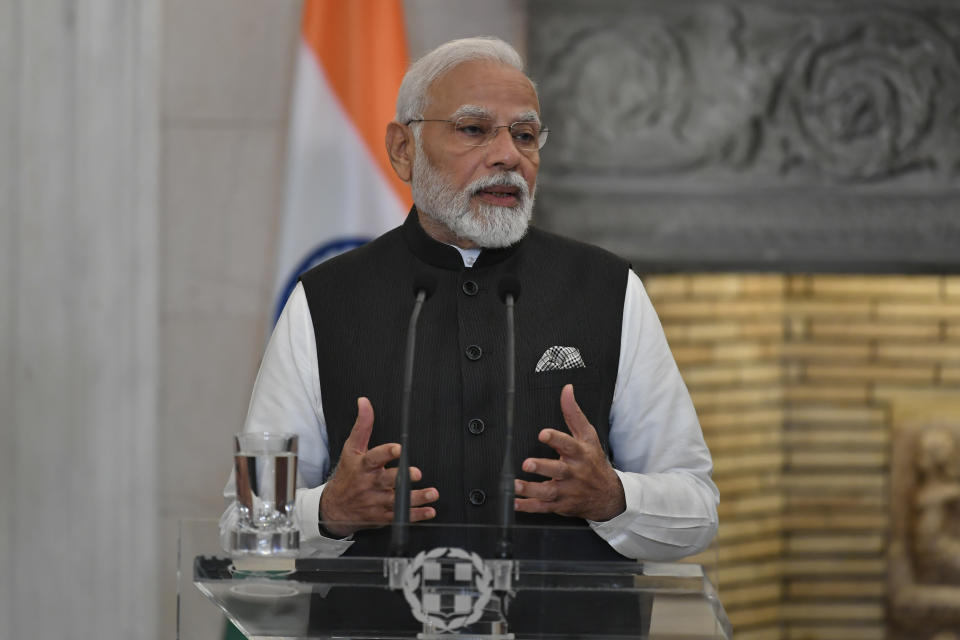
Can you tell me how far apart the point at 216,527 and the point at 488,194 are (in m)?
0.95

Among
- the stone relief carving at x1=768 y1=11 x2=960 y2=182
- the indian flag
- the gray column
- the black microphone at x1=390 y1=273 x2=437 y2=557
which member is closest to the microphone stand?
the black microphone at x1=390 y1=273 x2=437 y2=557

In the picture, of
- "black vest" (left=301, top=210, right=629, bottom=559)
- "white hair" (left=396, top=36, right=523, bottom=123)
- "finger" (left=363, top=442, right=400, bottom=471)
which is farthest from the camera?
"white hair" (left=396, top=36, right=523, bottom=123)

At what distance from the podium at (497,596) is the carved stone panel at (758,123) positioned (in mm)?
2833

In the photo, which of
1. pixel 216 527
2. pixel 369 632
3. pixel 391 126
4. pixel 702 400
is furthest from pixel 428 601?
pixel 702 400

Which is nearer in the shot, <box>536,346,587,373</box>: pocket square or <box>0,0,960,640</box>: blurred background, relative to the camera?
<box>536,346,587,373</box>: pocket square

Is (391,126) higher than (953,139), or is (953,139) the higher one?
(953,139)

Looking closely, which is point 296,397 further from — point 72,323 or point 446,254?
point 72,323

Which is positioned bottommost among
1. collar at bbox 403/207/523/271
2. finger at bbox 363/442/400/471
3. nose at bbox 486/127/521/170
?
finger at bbox 363/442/400/471

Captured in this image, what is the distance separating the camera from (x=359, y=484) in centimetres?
201

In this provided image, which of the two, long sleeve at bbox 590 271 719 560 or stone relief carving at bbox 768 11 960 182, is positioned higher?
stone relief carving at bbox 768 11 960 182

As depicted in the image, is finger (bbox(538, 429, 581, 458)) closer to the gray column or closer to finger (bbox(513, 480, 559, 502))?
finger (bbox(513, 480, 559, 502))

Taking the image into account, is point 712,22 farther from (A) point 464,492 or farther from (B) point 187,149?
(A) point 464,492

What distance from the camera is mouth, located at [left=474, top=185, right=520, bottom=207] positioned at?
2.47m

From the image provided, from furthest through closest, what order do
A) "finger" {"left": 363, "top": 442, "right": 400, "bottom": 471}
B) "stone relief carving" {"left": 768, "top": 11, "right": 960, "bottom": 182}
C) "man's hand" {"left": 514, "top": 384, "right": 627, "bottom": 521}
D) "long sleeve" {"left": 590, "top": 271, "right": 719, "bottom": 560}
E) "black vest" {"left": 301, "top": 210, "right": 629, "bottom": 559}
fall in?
"stone relief carving" {"left": 768, "top": 11, "right": 960, "bottom": 182} → "black vest" {"left": 301, "top": 210, "right": 629, "bottom": 559} → "long sleeve" {"left": 590, "top": 271, "right": 719, "bottom": 560} → "man's hand" {"left": 514, "top": 384, "right": 627, "bottom": 521} → "finger" {"left": 363, "top": 442, "right": 400, "bottom": 471}
